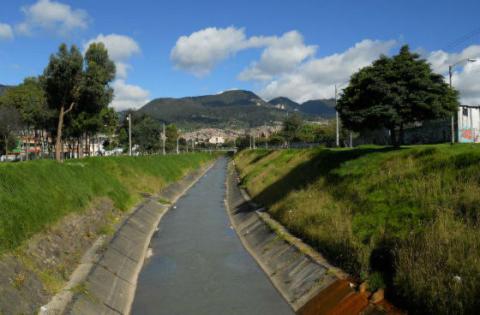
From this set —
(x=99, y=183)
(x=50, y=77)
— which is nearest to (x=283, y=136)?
(x=50, y=77)

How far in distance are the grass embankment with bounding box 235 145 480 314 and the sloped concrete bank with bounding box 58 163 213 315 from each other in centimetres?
830

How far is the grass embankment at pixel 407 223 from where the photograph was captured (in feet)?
39.8

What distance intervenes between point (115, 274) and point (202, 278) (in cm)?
401

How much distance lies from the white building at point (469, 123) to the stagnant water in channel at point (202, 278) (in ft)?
110

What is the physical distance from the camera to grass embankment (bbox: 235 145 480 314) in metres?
12.1

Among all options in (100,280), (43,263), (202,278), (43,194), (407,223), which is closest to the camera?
(407,223)

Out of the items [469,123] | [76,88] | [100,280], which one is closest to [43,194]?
[100,280]

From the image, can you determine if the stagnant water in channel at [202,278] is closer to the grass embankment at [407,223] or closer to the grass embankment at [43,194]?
the grass embankment at [407,223]

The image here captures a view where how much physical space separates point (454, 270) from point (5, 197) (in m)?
15.1

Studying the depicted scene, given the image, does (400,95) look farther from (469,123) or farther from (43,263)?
(469,123)

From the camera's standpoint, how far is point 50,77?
190ft

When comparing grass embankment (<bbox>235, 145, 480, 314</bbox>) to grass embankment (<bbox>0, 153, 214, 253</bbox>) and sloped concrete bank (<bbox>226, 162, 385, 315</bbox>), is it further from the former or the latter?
grass embankment (<bbox>0, 153, 214, 253</bbox>)

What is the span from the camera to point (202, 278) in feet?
70.9

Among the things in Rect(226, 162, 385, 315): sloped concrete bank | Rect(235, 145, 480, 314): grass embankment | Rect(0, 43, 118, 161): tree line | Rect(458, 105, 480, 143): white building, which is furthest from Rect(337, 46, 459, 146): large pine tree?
Rect(0, 43, 118, 161): tree line
